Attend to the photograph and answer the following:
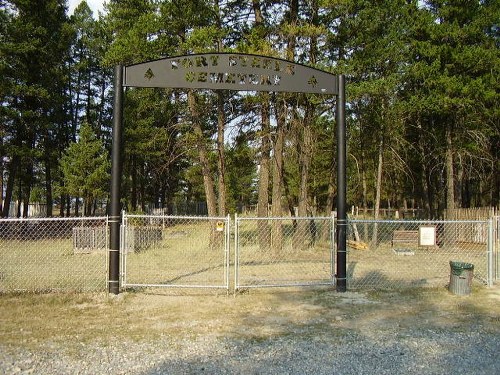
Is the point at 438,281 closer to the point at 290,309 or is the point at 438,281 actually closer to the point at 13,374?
the point at 290,309

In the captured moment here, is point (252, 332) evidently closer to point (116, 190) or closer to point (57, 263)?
point (116, 190)

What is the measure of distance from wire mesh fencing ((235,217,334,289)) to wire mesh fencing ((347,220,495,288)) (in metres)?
0.84

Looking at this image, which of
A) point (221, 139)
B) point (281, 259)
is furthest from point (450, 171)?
point (281, 259)

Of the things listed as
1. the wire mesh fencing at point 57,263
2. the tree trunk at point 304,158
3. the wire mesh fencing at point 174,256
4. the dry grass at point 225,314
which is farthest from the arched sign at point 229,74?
the tree trunk at point 304,158

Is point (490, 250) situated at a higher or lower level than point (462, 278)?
higher

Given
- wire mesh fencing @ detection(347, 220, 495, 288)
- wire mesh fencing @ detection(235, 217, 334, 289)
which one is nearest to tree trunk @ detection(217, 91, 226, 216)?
wire mesh fencing @ detection(235, 217, 334, 289)

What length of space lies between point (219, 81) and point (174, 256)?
26.9ft

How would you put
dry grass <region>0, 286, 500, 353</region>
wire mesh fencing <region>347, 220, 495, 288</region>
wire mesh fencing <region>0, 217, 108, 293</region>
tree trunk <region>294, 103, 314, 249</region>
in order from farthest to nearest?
tree trunk <region>294, 103, 314, 249</region> < wire mesh fencing <region>347, 220, 495, 288</region> < wire mesh fencing <region>0, 217, 108, 293</region> < dry grass <region>0, 286, 500, 353</region>

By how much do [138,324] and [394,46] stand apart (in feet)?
50.5

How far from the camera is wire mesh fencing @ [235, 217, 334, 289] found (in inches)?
385

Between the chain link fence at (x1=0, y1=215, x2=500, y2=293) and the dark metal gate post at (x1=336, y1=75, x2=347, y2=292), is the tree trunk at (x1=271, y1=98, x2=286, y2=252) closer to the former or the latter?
the chain link fence at (x1=0, y1=215, x2=500, y2=293)

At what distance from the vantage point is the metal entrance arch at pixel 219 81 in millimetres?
8484

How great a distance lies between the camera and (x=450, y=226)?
69.9 feet

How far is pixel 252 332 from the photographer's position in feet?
21.0
